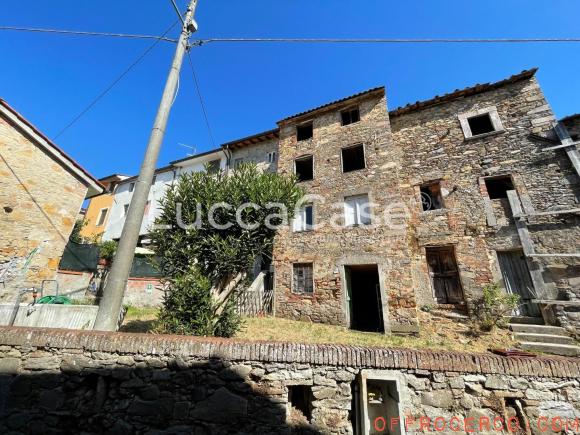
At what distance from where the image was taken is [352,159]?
41.7 ft

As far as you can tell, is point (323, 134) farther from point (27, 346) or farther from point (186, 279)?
point (27, 346)

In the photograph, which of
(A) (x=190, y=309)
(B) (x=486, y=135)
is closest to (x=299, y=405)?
(A) (x=190, y=309)

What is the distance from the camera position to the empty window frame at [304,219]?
38.5ft

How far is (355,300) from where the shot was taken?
10.9 metres

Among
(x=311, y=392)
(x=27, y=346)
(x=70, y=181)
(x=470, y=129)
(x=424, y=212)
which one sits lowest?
(x=311, y=392)

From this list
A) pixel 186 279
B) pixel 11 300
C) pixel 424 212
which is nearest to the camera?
pixel 186 279

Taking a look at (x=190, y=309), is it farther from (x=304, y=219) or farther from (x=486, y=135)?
→ (x=486, y=135)

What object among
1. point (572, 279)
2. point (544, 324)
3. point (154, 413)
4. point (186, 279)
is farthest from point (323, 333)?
point (572, 279)

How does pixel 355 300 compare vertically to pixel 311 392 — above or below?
above

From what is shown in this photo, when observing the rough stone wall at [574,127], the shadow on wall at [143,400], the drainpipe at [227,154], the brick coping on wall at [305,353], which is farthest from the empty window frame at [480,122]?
the drainpipe at [227,154]

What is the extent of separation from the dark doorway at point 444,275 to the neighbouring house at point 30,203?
14711mm

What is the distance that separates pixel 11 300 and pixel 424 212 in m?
15.6

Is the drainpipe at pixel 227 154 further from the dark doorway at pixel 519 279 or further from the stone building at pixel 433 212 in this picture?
the dark doorway at pixel 519 279

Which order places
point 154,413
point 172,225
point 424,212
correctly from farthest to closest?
point 424,212 → point 172,225 → point 154,413
